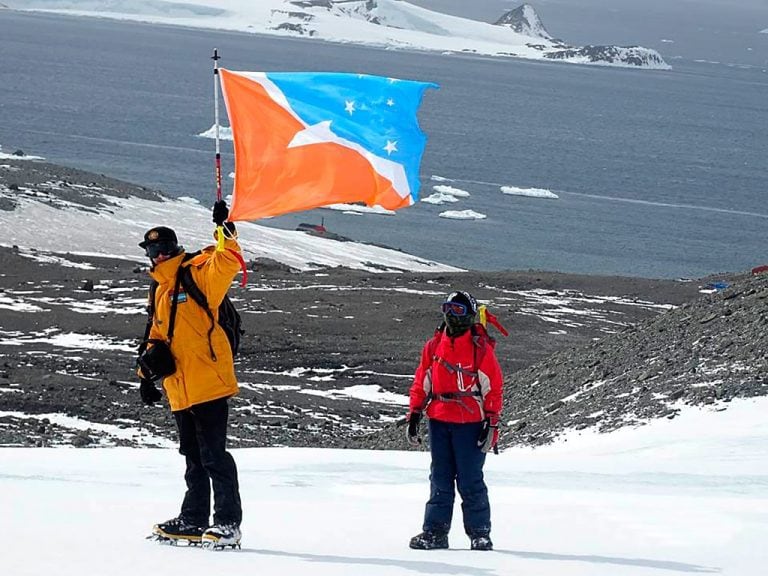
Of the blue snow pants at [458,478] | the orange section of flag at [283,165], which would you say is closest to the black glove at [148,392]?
the blue snow pants at [458,478]

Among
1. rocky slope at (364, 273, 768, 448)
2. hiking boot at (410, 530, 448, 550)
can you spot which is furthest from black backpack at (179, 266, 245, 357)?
rocky slope at (364, 273, 768, 448)

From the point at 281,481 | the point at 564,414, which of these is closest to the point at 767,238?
the point at 564,414

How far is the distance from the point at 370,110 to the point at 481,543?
4369mm

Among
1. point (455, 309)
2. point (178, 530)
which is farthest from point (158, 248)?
point (455, 309)

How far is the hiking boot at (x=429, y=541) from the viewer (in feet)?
23.3

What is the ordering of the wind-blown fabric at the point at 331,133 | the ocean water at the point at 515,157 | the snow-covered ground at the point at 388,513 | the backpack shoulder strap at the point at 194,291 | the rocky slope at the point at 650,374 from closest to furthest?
1. the snow-covered ground at the point at 388,513
2. the backpack shoulder strap at the point at 194,291
3. the wind-blown fabric at the point at 331,133
4. the rocky slope at the point at 650,374
5. the ocean water at the point at 515,157

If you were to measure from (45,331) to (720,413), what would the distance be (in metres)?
17.8

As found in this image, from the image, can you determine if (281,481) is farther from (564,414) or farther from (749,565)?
(564,414)

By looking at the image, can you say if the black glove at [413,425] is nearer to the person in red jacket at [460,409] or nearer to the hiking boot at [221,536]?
the person in red jacket at [460,409]

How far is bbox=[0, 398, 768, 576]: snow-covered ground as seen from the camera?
6414 mm

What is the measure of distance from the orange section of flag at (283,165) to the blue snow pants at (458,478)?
8.85 ft

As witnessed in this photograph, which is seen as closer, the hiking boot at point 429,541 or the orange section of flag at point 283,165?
the hiking boot at point 429,541

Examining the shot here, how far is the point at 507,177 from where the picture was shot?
9200 cm

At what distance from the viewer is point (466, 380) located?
23.5 ft
